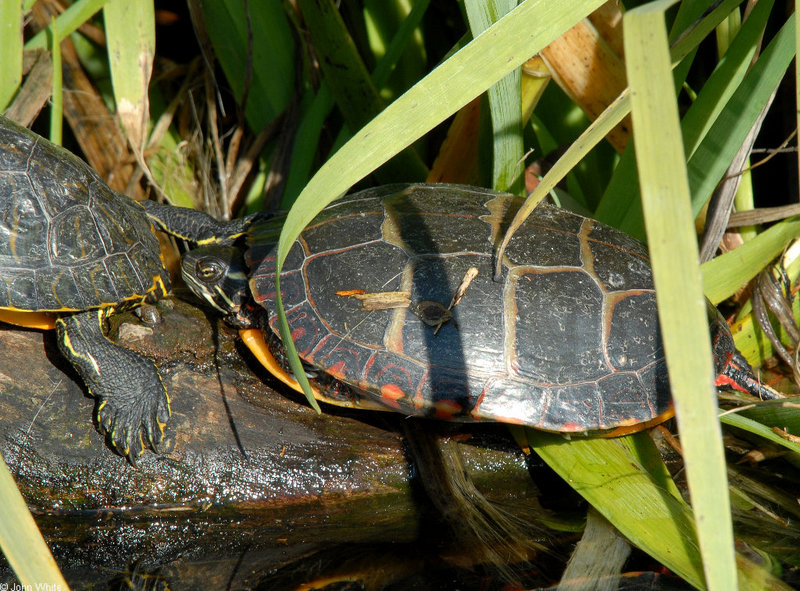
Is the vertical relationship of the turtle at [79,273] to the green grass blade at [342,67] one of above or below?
below

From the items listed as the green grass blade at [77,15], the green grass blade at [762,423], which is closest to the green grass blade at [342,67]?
the green grass blade at [77,15]

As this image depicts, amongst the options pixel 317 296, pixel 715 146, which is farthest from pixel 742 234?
pixel 317 296

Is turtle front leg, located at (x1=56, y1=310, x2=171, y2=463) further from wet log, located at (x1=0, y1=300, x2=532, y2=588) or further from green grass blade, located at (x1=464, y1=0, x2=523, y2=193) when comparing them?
green grass blade, located at (x1=464, y1=0, x2=523, y2=193)

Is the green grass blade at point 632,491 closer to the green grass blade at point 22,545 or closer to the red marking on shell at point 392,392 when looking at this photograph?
the red marking on shell at point 392,392

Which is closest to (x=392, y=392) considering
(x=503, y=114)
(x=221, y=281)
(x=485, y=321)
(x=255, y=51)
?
(x=485, y=321)

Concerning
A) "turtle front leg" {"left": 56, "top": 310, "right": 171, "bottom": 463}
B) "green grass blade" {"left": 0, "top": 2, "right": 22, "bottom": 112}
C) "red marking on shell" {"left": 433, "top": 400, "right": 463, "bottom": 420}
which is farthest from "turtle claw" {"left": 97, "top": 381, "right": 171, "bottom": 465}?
"green grass blade" {"left": 0, "top": 2, "right": 22, "bottom": 112}

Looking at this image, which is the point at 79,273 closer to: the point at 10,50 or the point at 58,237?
the point at 58,237
